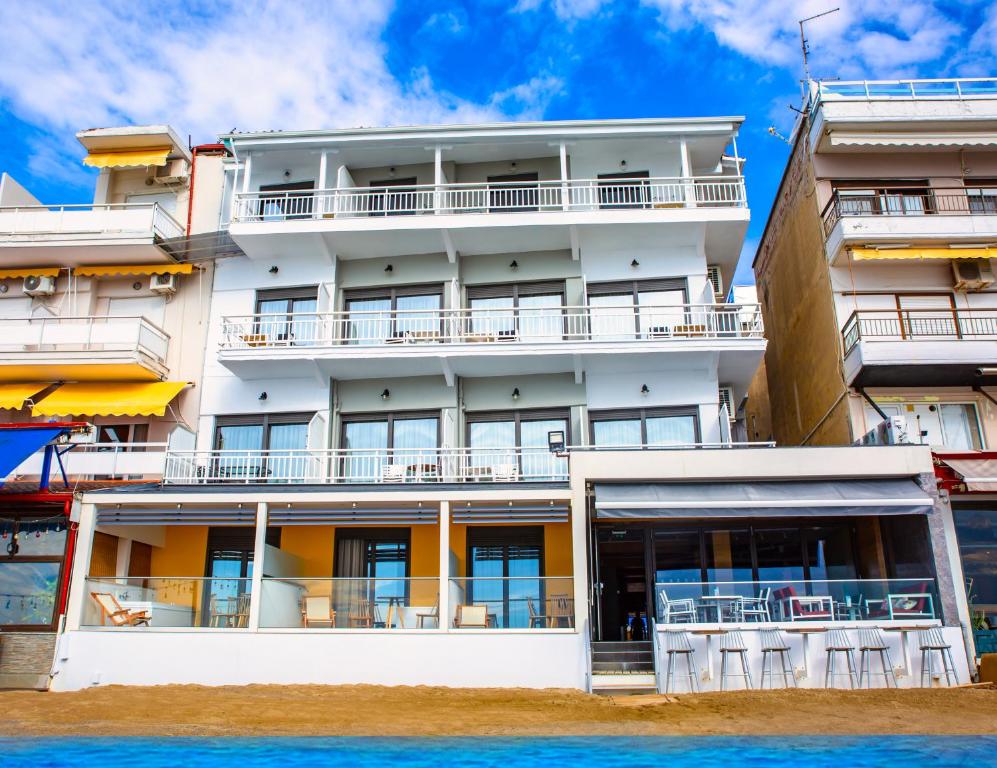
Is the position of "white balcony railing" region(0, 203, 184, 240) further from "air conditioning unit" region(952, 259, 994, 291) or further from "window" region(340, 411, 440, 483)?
"air conditioning unit" region(952, 259, 994, 291)

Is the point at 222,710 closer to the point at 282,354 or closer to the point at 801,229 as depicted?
the point at 282,354

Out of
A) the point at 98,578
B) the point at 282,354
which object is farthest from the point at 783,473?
the point at 98,578

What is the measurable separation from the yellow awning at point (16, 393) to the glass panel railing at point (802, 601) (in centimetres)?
1623

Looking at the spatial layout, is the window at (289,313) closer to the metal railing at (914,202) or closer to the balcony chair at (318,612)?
the balcony chair at (318,612)

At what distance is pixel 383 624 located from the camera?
59.3ft

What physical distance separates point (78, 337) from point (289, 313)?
209 inches

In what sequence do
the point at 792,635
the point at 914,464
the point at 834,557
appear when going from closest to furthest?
1. the point at 792,635
2. the point at 914,464
3. the point at 834,557

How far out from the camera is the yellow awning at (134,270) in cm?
2391

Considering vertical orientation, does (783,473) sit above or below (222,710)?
above

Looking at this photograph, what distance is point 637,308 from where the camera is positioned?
877 inches

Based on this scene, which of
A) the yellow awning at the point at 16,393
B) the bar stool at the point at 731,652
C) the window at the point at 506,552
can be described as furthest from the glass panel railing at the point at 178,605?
the bar stool at the point at 731,652

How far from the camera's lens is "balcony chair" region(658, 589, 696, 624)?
16.8m

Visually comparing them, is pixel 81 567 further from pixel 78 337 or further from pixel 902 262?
pixel 902 262

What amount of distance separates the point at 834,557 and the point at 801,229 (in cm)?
987
